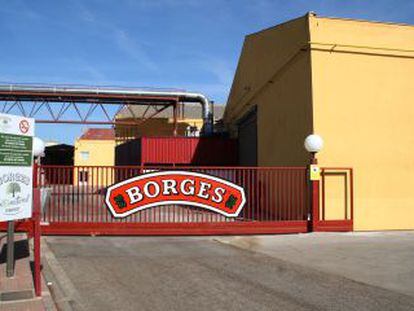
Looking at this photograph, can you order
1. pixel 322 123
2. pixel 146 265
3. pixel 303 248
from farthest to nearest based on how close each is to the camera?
pixel 322 123, pixel 303 248, pixel 146 265

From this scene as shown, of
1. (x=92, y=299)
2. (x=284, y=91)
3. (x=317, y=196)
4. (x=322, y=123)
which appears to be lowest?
(x=92, y=299)

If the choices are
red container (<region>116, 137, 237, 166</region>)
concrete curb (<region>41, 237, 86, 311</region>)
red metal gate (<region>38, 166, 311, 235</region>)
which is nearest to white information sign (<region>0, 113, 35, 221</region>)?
concrete curb (<region>41, 237, 86, 311</region>)

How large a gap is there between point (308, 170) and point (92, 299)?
9.45 m

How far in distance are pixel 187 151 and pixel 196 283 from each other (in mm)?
24705

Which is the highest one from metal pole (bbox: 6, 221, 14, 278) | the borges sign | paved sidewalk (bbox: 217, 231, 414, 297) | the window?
the window

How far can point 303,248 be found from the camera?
13594mm

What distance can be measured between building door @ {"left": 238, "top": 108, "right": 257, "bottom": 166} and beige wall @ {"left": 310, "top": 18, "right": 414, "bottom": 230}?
8.43 m

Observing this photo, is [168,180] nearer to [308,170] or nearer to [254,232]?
[254,232]

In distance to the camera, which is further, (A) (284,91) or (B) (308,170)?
(A) (284,91)

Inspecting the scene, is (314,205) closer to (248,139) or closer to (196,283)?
(196,283)

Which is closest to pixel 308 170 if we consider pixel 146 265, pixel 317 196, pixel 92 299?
pixel 317 196

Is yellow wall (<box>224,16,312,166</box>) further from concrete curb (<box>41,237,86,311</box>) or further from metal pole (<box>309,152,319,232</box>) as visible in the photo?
concrete curb (<box>41,237,86,311</box>)

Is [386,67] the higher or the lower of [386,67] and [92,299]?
the higher

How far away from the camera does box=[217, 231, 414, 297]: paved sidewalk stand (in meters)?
10.2
